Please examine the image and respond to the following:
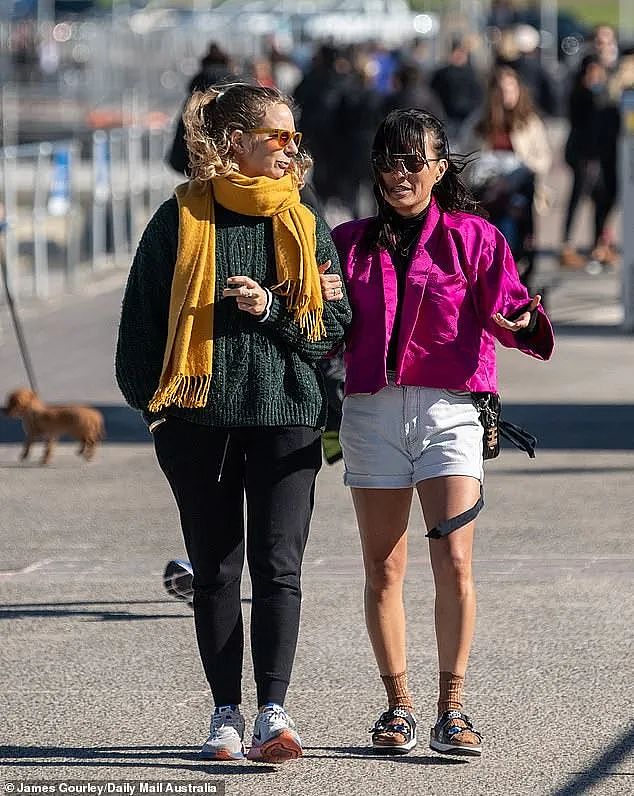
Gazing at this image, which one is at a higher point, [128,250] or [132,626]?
[132,626]

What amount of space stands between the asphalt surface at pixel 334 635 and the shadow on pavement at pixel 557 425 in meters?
0.02

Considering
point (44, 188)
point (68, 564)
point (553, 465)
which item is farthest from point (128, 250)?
point (68, 564)

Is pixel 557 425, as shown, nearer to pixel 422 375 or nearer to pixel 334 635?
pixel 334 635

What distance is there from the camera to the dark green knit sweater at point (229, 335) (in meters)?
4.39

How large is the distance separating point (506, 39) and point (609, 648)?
17026mm

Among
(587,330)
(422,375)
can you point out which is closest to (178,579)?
(422,375)

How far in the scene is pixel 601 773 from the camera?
4.45m

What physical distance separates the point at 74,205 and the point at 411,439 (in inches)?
480

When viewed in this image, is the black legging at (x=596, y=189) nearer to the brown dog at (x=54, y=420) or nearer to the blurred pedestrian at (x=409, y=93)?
the blurred pedestrian at (x=409, y=93)

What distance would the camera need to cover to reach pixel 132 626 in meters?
6.02

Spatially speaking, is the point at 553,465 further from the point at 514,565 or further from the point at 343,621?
the point at 343,621

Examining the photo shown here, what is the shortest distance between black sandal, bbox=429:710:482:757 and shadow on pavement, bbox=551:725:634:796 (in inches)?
11.4

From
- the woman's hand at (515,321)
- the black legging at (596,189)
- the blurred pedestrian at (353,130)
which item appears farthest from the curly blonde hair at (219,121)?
the blurred pedestrian at (353,130)

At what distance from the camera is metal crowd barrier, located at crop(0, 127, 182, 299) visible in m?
14.5
